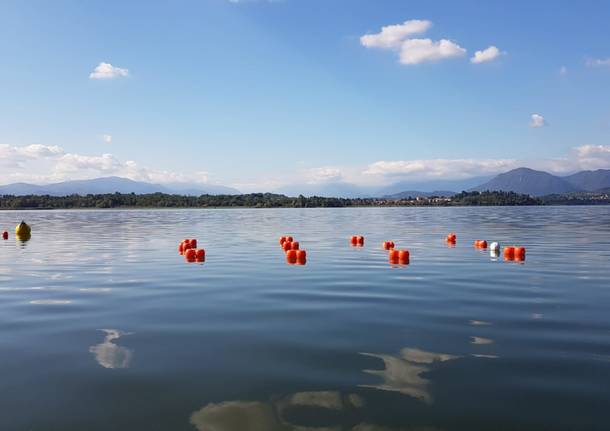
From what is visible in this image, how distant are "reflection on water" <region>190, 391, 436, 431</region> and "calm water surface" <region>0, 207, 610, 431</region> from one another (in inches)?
1.1

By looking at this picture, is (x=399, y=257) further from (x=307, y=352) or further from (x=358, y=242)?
(x=307, y=352)

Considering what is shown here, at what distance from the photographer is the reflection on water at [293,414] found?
20.6 feet

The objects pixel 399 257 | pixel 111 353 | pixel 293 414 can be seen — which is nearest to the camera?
pixel 293 414

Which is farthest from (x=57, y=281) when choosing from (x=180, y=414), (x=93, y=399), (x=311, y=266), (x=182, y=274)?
(x=180, y=414)

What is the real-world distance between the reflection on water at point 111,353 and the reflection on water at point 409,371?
447 cm

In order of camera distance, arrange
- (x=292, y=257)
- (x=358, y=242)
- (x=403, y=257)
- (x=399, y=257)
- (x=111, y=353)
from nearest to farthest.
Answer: (x=111, y=353) → (x=403, y=257) → (x=399, y=257) → (x=292, y=257) → (x=358, y=242)

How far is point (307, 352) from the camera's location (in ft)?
31.1

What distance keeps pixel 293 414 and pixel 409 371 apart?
8.29ft

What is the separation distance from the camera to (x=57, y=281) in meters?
19.2

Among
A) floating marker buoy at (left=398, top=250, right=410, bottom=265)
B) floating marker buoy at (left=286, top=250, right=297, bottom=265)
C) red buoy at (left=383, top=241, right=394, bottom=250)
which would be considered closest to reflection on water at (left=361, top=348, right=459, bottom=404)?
floating marker buoy at (left=398, top=250, right=410, bottom=265)

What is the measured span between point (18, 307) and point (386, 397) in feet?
38.7

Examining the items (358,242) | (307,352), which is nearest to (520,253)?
(358,242)

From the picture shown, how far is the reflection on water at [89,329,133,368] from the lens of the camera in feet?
29.5

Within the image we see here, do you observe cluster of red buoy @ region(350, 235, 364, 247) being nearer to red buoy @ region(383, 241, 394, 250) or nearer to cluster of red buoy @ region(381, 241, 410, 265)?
red buoy @ region(383, 241, 394, 250)
